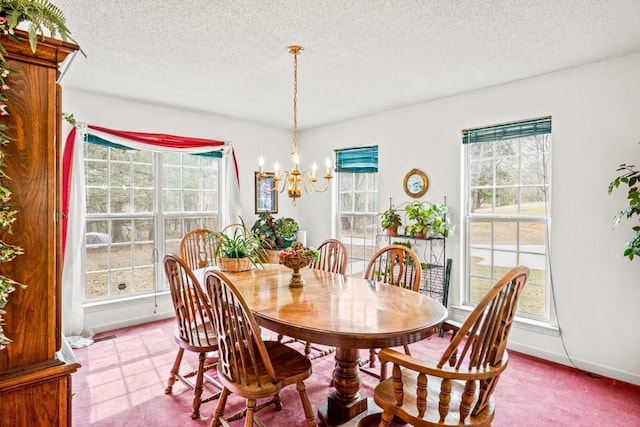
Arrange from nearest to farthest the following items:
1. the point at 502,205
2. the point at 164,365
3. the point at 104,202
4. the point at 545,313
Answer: the point at 164,365
the point at 545,313
the point at 502,205
the point at 104,202

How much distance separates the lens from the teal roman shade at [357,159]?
4742 millimetres

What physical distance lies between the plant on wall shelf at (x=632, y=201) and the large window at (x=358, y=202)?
251cm

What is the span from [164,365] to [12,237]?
2.30 meters

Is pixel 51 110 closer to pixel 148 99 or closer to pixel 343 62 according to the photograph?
pixel 343 62

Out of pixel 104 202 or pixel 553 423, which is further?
pixel 104 202

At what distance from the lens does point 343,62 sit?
2961 millimetres

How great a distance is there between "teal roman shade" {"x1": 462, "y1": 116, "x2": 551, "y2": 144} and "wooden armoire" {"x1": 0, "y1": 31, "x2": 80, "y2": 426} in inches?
137

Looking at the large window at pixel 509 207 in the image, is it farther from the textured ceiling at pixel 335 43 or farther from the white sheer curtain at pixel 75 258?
the white sheer curtain at pixel 75 258

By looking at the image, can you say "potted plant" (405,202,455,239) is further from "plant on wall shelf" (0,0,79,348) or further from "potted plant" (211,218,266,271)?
"plant on wall shelf" (0,0,79,348)

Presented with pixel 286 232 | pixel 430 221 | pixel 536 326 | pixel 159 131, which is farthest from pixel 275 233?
pixel 536 326

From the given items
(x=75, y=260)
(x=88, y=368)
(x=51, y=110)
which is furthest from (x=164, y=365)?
(x=51, y=110)

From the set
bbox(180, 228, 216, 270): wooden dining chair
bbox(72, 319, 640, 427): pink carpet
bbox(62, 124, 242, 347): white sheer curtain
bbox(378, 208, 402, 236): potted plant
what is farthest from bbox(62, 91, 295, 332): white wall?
bbox(378, 208, 402, 236): potted plant

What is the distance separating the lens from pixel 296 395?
2.66 metres

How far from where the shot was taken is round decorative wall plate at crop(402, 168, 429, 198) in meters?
4.17
